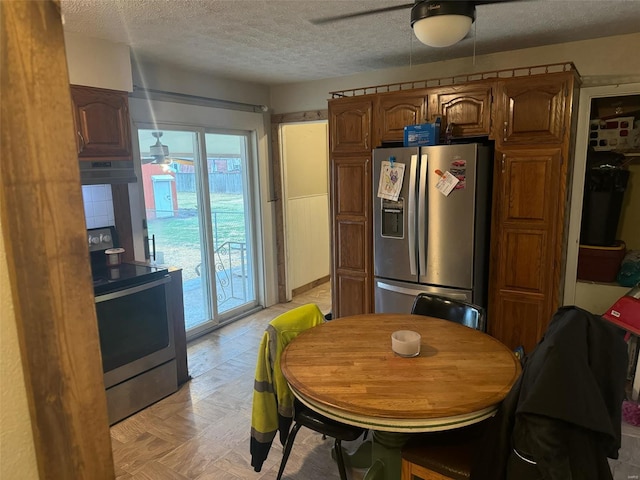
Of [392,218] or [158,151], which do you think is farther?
[158,151]

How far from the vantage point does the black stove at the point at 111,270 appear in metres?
2.58

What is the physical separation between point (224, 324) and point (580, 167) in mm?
3453

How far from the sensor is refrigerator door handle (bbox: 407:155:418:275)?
3.09 m

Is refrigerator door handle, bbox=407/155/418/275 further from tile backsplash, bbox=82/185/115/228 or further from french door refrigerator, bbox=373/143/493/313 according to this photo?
tile backsplash, bbox=82/185/115/228

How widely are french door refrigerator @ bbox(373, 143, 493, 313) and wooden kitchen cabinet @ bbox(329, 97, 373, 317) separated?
0.22 metres

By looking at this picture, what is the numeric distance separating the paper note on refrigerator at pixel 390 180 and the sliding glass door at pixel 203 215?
1.71m

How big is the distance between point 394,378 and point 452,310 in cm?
91

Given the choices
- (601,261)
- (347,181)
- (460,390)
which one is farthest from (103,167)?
(601,261)

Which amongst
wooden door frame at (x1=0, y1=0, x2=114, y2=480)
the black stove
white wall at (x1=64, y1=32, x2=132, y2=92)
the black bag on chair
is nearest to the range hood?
the black stove

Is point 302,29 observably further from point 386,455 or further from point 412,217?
point 386,455

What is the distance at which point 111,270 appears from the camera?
2.88 m

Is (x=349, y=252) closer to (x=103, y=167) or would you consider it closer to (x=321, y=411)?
(x=103, y=167)

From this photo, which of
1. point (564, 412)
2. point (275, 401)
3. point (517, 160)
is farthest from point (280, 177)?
point (564, 412)

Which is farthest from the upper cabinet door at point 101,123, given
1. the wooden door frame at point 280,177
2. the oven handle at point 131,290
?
the wooden door frame at point 280,177
